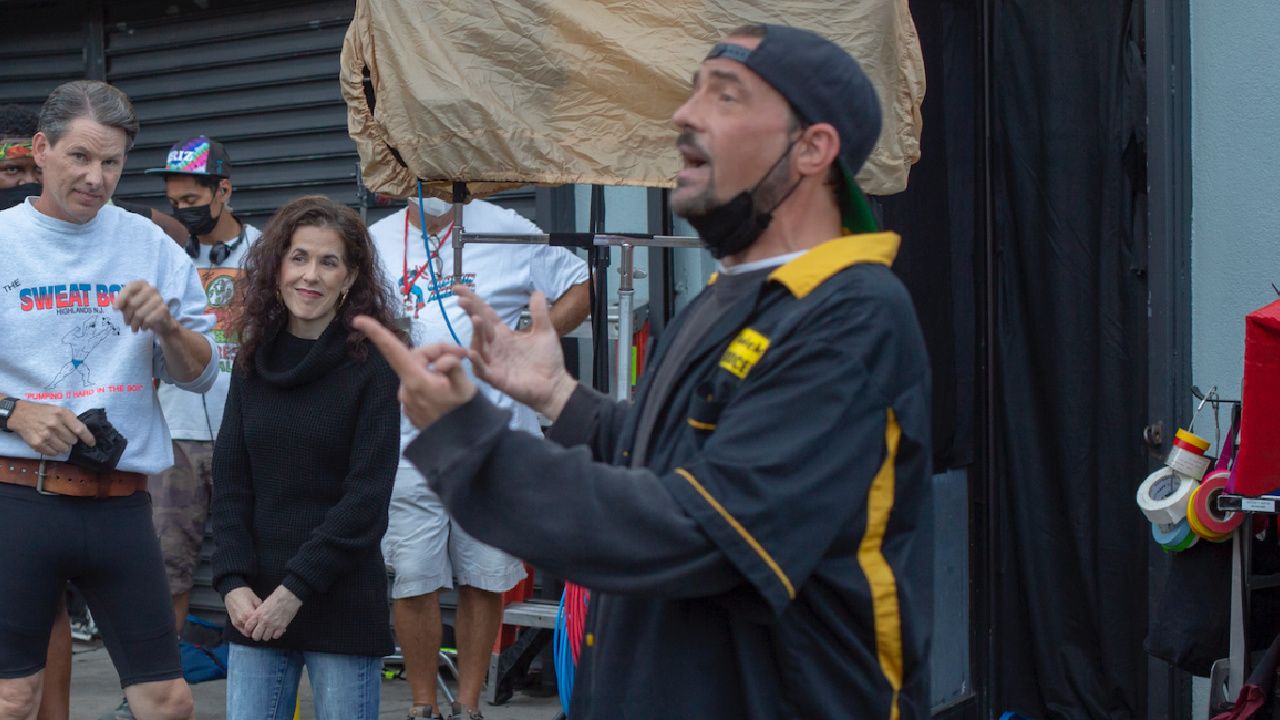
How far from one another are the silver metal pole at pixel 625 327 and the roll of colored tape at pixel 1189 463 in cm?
165

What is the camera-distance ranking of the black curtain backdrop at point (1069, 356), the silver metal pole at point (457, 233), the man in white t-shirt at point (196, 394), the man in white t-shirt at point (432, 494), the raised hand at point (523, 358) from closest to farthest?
the raised hand at point (523, 358) < the silver metal pole at point (457, 233) < the black curtain backdrop at point (1069, 356) < the man in white t-shirt at point (432, 494) < the man in white t-shirt at point (196, 394)

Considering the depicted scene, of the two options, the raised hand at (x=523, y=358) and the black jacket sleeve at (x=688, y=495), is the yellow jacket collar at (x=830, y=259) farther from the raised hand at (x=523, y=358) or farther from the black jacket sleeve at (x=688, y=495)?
the raised hand at (x=523, y=358)

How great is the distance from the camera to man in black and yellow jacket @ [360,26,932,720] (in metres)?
1.78

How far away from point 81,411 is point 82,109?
89 cm

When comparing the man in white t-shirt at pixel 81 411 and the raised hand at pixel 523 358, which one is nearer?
the raised hand at pixel 523 358

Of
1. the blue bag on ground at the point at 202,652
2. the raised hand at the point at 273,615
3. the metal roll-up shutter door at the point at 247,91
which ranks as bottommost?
the blue bag on ground at the point at 202,652

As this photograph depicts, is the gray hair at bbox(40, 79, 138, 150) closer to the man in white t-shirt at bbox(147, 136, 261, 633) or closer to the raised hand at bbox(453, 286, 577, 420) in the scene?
the man in white t-shirt at bbox(147, 136, 261, 633)

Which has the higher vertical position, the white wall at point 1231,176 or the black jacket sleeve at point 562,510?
the white wall at point 1231,176

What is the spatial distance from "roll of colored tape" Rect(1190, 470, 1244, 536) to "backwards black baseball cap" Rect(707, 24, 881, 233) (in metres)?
2.26

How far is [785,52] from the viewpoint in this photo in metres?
2.05

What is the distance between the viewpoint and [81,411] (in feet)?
13.0

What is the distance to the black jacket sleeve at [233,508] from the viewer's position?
3750 millimetres

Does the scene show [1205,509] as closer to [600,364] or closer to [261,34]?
[600,364]

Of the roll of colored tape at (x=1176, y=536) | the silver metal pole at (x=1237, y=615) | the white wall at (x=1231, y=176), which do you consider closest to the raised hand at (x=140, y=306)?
the roll of colored tape at (x=1176, y=536)
